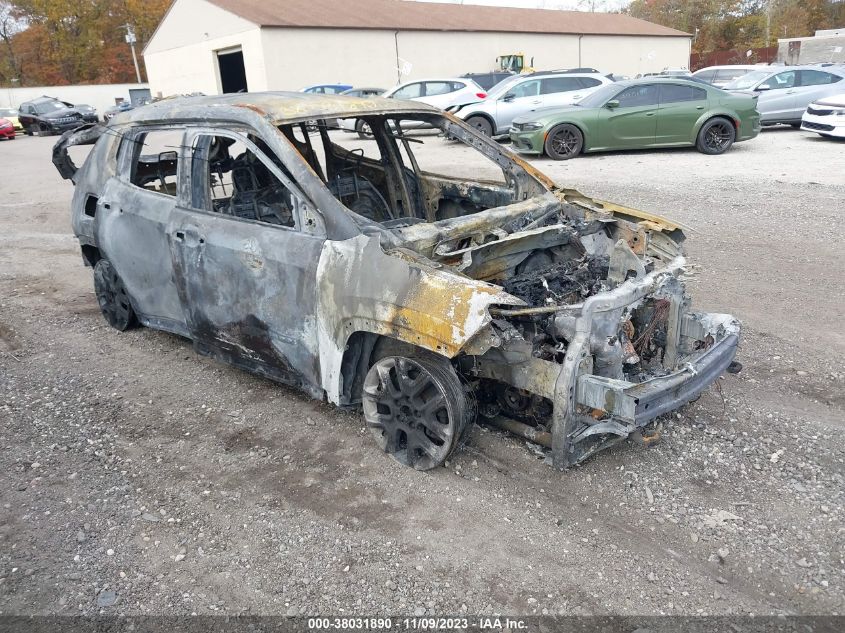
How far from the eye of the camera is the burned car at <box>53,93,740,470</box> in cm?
324

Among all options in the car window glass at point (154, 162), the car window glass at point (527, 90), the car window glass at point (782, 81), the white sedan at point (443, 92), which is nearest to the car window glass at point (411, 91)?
the white sedan at point (443, 92)

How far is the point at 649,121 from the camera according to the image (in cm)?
1327

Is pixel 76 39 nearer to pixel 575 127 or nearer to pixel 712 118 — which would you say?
pixel 575 127

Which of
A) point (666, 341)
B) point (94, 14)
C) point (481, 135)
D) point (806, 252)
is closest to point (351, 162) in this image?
point (481, 135)

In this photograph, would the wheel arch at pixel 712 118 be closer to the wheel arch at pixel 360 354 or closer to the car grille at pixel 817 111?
the car grille at pixel 817 111

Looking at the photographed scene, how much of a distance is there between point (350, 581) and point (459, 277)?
4.71ft

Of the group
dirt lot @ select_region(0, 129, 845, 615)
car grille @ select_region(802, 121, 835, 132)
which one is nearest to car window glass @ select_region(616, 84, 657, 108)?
car grille @ select_region(802, 121, 835, 132)

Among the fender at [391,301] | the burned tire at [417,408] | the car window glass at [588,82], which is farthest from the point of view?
the car window glass at [588,82]

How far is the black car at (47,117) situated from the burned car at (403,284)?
26.6m

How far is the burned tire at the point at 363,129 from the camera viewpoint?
16.3 ft

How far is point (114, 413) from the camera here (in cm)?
436

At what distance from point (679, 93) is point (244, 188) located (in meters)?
10.9

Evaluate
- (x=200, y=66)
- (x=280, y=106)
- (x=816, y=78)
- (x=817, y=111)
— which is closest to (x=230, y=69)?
(x=200, y=66)

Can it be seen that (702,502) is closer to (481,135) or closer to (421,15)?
(481,135)
